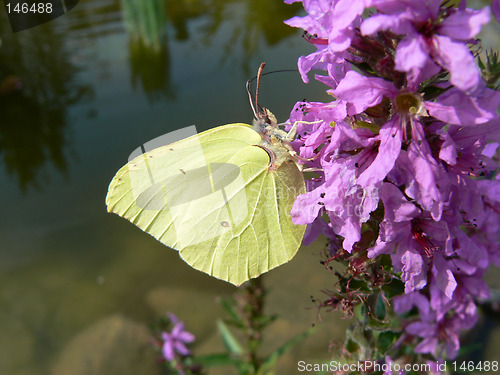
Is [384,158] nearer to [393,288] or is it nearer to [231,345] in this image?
[393,288]

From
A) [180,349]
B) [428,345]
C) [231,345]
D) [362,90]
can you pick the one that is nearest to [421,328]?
[428,345]

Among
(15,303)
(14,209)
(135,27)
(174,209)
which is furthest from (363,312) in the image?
(135,27)

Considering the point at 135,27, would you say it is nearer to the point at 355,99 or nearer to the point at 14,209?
the point at 14,209

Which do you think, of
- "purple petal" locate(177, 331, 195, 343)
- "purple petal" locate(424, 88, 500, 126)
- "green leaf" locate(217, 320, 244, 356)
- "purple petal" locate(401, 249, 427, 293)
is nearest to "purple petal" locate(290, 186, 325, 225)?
"purple petal" locate(401, 249, 427, 293)

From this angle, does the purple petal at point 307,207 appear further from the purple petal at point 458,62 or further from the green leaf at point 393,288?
the purple petal at point 458,62

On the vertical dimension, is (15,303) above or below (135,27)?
below

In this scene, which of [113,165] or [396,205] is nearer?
[396,205]
